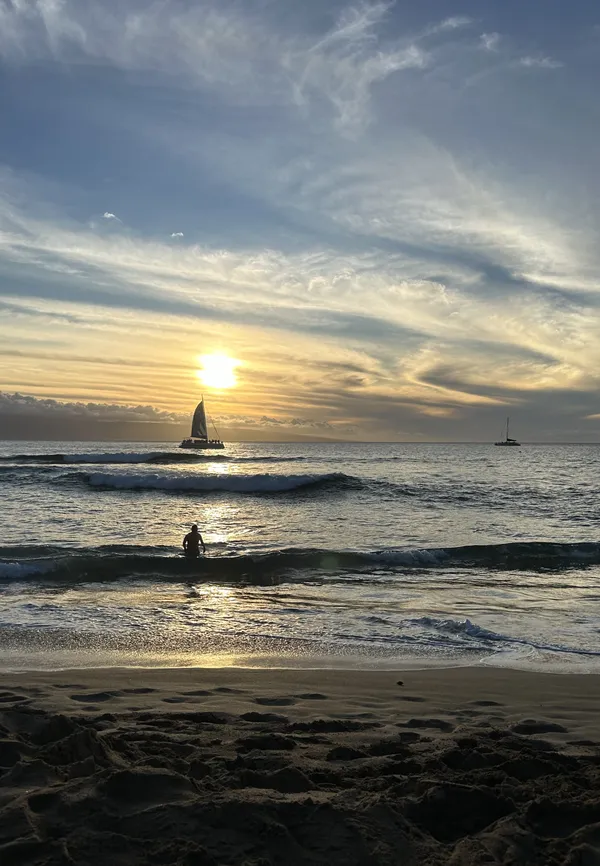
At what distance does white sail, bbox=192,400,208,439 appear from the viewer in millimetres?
98688

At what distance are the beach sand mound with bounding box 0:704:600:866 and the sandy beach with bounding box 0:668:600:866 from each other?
0.01 metres

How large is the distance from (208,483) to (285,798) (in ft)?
120

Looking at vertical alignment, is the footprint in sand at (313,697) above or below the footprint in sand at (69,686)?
above

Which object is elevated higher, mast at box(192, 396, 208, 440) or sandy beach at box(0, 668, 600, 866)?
mast at box(192, 396, 208, 440)

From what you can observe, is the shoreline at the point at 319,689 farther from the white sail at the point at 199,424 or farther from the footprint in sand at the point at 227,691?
the white sail at the point at 199,424

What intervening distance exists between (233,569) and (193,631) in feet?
19.1

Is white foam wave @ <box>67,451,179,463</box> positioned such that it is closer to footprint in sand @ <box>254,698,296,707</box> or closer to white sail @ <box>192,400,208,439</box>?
white sail @ <box>192,400,208,439</box>

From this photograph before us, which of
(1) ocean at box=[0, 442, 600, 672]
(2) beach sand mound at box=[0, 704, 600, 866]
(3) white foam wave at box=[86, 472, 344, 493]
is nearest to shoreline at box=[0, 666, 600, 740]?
(1) ocean at box=[0, 442, 600, 672]

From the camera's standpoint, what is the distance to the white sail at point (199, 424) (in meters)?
98.7

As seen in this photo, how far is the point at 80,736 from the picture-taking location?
4.25m

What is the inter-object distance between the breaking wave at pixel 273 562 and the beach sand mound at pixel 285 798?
30.7 feet

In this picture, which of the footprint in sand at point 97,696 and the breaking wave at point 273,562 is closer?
the footprint in sand at point 97,696

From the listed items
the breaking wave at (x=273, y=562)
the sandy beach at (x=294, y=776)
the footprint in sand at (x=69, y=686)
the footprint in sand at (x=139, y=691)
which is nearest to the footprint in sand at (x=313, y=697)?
the sandy beach at (x=294, y=776)

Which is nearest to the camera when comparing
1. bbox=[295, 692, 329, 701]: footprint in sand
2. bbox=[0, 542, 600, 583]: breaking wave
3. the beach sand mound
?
the beach sand mound
